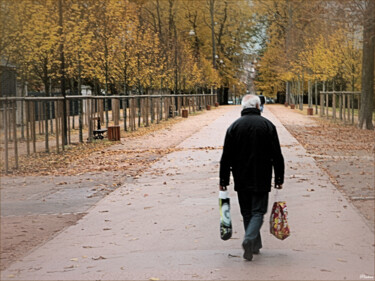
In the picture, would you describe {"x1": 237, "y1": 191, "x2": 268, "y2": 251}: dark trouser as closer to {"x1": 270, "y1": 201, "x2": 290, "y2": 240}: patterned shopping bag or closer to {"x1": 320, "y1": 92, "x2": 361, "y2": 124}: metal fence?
{"x1": 270, "y1": 201, "x2": 290, "y2": 240}: patterned shopping bag

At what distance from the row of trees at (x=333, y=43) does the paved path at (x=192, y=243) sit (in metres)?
15.3

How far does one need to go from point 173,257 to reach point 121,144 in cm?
1719

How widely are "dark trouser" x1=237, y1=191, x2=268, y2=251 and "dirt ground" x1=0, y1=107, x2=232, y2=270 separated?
248cm

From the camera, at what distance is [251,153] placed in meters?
6.83

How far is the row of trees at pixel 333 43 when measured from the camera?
86.0 ft

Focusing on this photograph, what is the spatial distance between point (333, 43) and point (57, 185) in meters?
28.2

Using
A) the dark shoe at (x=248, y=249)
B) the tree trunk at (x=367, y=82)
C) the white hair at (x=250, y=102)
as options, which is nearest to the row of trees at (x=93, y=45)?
the tree trunk at (x=367, y=82)

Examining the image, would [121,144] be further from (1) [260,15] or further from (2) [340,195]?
(1) [260,15]

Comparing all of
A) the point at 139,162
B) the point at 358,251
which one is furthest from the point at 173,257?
the point at 139,162

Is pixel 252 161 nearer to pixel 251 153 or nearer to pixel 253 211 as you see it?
pixel 251 153

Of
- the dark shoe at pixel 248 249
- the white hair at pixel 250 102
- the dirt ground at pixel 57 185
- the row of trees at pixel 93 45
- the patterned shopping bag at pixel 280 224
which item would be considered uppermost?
the row of trees at pixel 93 45

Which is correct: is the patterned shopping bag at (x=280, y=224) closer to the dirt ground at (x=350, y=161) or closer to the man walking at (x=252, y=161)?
the man walking at (x=252, y=161)

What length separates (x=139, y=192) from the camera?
12.0m

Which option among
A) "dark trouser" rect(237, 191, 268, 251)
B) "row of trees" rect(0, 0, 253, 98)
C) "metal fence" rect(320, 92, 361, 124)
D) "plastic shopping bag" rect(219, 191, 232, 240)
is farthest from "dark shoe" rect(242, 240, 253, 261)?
"metal fence" rect(320, 92, 361, 124)
